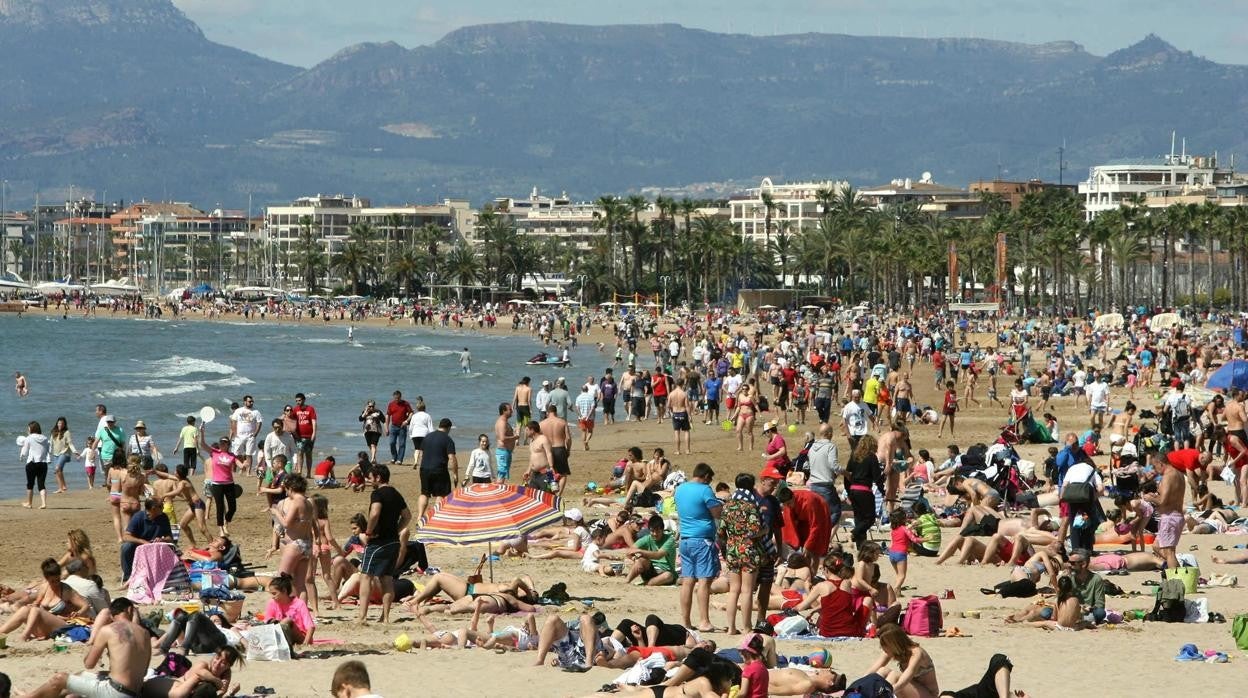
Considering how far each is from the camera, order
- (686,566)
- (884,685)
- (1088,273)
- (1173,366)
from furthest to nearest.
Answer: (1088,273), (1173,366), (686,566), (884,685)

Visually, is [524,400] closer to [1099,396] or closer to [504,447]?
[504,447]

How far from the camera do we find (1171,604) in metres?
12.3

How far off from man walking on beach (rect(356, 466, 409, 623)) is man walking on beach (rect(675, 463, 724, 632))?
1962 mm

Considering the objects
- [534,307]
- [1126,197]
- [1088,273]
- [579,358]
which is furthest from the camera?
[1126,197]

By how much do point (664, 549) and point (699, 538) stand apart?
2.78m

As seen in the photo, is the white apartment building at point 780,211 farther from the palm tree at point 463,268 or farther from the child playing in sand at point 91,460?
the child playing in sand at point 91,460

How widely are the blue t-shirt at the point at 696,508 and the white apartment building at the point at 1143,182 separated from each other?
450 ft

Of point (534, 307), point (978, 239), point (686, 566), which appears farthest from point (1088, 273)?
point (686, 566)

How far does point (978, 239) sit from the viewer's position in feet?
342

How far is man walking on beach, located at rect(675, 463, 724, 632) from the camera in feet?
37.2

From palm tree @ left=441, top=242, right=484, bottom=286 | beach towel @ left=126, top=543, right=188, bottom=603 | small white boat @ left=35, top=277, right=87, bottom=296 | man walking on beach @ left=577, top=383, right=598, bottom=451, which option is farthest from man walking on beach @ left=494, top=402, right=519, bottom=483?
small white boat @ left=35, top=277, right=87, bottom=296

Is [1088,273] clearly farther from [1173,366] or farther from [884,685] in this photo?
[884,685]

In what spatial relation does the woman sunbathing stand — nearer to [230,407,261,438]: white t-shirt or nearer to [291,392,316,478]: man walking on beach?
[230,407,261,438]: white t-shirt

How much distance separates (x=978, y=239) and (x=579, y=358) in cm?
4577
